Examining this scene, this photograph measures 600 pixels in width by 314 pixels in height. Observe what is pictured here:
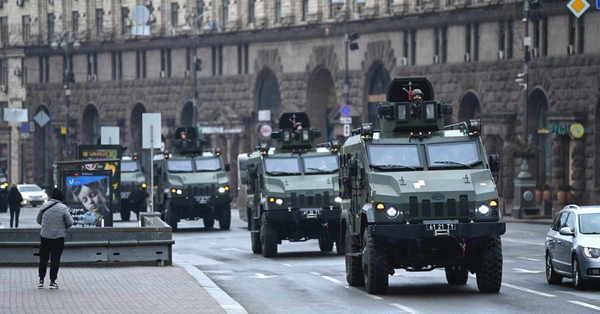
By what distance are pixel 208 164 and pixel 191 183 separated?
118 cm

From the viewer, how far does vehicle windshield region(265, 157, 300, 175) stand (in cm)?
3768

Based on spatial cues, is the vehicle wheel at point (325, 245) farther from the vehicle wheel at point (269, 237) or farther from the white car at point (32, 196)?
the white car at point (32, 196)

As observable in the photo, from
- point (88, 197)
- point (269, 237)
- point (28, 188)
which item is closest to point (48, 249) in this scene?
point (269, 237)

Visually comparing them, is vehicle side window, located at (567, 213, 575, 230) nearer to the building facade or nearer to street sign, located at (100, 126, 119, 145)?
the building facade

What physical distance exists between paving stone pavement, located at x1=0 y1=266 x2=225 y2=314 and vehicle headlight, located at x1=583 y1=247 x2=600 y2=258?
611 centimetres

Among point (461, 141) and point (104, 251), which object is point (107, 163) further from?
point (461, 141)

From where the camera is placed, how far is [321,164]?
37.7 meters

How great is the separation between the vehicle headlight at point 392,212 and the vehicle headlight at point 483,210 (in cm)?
126

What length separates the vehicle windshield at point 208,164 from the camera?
51312 millimetres

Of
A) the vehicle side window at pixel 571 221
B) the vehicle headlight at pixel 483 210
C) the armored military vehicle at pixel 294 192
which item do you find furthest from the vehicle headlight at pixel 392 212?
the armored military vehicle at pixel 294 192

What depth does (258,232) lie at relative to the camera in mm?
38250

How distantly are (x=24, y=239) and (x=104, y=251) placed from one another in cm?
159

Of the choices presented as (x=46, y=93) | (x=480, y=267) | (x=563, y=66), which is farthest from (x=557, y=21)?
(x=46, y=93)

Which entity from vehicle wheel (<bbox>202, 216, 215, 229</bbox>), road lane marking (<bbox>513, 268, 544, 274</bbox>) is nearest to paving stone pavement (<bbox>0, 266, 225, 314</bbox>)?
road lane marking (<bbox>513, 268, 544, 274</bbox>)
